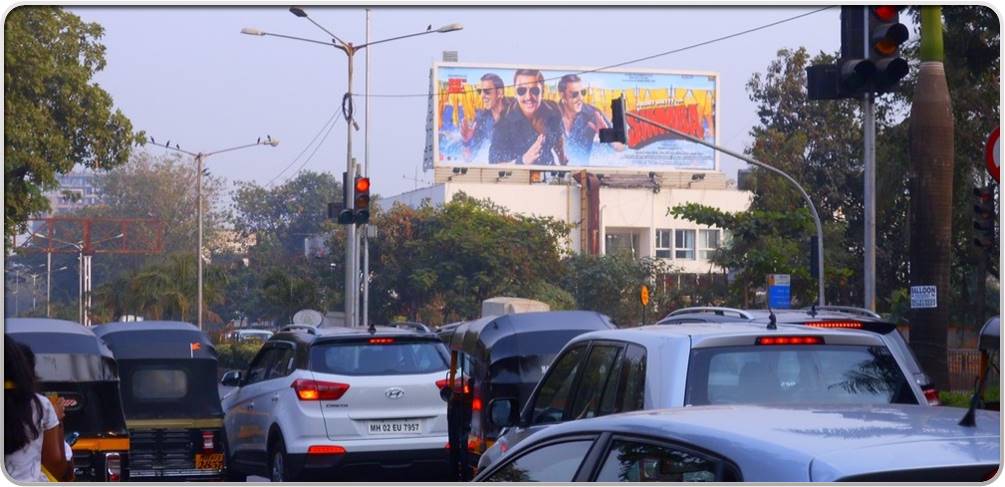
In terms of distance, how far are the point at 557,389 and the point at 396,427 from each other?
439 cm

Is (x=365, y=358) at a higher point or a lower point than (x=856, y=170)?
lower

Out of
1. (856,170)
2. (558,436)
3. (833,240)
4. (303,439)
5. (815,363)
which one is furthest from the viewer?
(856,170)

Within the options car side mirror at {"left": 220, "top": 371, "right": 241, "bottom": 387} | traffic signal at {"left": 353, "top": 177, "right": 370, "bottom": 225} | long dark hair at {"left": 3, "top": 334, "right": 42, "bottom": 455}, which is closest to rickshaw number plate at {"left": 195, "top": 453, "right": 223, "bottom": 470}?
car side mirror at {"left": 220, "top": 371, "right": 241, "bottom": 387}

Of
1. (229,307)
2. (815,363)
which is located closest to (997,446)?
(815,363)

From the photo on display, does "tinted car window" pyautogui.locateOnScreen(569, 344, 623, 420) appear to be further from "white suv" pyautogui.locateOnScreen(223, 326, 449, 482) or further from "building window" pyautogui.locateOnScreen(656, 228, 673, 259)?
"building window" pyautogui.locateOnScreen(656, 228, 673, 259)

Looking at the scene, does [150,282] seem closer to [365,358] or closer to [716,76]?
[365,358]

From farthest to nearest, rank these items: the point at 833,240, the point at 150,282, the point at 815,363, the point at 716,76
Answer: the point at 716,76, the point at 833,240, the point at 150,282, the point at 815,363

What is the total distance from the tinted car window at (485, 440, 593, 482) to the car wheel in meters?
6.91

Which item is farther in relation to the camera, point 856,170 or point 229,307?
point 229,307

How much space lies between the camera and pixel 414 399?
11.7 metres

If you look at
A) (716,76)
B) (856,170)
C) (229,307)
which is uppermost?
(716,76)

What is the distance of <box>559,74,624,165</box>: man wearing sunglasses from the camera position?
208 ft

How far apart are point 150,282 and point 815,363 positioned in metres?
33.2

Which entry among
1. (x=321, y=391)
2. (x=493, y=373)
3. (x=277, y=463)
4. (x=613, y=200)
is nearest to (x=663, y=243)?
(x=613, y=200)
